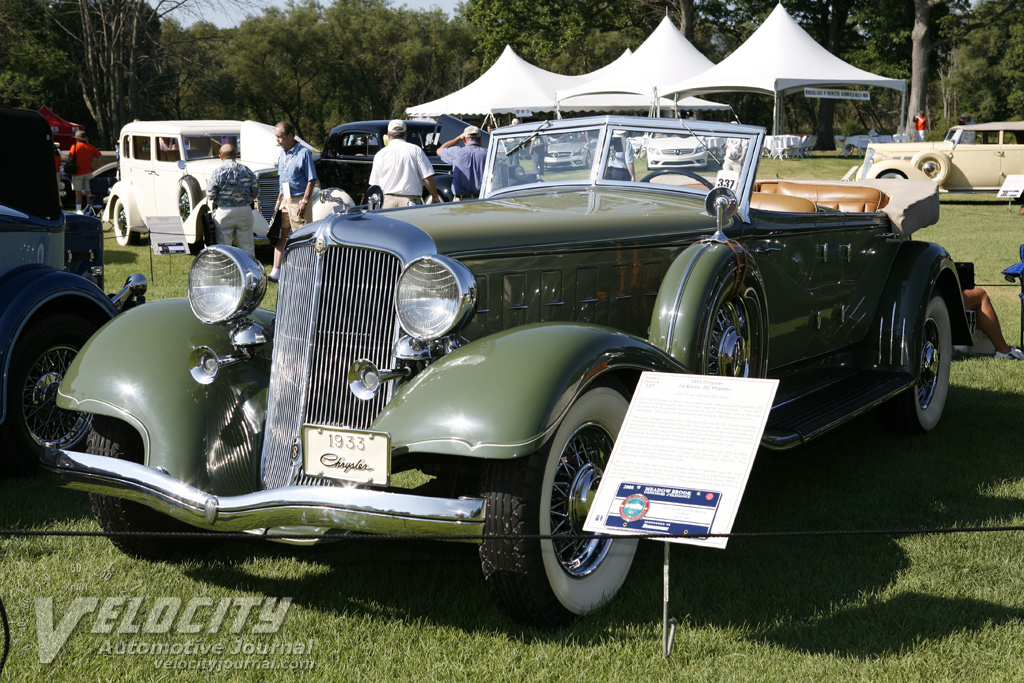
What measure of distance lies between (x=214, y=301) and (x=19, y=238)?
218 centimetres

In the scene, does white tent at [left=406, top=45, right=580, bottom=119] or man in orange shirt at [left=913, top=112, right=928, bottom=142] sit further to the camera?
man in orange shirt at [left=913, top=112, right=928, bottom=142]

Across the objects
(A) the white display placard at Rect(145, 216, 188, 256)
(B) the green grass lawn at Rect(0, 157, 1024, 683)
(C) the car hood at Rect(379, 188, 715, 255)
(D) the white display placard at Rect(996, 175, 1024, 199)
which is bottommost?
(B) the green grass lawn at Rect(0, 157, 1024, 683)

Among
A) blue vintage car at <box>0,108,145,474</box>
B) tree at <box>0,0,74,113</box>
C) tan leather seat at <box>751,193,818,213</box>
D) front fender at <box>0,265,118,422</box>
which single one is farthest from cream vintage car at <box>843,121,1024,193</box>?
tree at <box>0,0,74,113</box>

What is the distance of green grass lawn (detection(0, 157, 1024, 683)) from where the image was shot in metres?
2.84

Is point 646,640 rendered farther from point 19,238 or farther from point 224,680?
point 19,238

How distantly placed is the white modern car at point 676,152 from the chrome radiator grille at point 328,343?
2097mm

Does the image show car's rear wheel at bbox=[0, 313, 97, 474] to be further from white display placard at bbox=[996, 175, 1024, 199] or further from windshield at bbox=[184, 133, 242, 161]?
white display placard at bbox=[996, 175, 1024, 199]

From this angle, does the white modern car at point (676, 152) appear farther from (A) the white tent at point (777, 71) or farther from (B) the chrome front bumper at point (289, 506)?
(A) the white tent at point (777, 71)

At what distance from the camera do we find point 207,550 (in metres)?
3.80

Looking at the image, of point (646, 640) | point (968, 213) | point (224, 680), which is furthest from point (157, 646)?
point (968, 213)

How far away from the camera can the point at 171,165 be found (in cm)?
1462

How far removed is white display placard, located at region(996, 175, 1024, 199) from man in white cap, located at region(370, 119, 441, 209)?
1228 cm

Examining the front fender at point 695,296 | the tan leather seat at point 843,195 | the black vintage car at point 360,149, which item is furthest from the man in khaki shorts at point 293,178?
the front fender at point 695,296

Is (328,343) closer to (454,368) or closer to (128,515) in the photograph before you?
(454,368)
